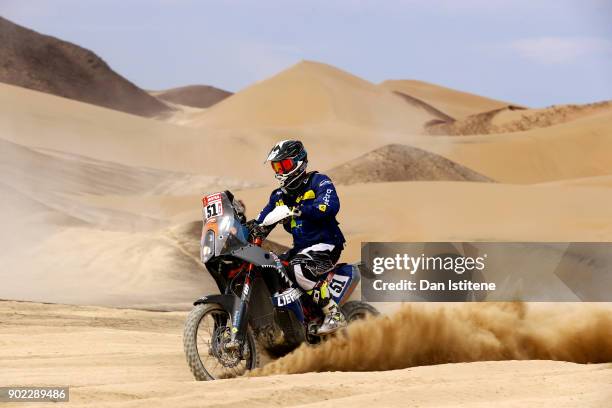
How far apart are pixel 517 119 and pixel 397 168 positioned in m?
60.1

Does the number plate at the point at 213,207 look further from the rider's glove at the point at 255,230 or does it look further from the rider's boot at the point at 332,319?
the rider's boot at the point at 332,319

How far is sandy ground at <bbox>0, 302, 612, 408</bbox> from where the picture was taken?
268 inches

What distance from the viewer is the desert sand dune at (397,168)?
45312mm

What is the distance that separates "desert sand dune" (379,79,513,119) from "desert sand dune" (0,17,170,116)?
1239 inches

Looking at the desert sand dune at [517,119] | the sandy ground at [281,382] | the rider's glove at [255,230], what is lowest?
the sandy ground at [281,382]

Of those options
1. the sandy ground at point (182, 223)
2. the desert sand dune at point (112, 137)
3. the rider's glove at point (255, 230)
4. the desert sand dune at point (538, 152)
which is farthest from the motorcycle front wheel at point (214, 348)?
the desert sand dune at point (538, 152)

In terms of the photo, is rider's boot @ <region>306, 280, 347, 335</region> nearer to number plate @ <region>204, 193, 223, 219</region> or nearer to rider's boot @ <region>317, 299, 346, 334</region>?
rider's boot @ <region>317, 299, 346, 334</region>

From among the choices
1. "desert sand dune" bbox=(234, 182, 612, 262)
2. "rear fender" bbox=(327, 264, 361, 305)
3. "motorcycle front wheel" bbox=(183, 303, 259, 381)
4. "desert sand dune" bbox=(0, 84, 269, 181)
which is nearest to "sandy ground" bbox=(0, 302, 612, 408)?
"motorcycle front wheel" bbox=(183, 303, 259, 381)

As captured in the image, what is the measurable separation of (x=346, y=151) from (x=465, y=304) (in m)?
70.2

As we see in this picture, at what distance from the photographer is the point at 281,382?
7586mm

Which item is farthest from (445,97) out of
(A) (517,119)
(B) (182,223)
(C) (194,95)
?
(B) (182,223)

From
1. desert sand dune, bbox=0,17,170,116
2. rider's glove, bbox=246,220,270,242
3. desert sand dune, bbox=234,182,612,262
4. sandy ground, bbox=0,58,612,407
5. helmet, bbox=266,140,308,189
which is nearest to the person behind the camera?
sandy ground, bbox=0,58,612,407

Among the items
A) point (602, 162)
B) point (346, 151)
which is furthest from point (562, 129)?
point (346, 151)

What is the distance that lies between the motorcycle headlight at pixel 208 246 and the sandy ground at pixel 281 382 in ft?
2.88
